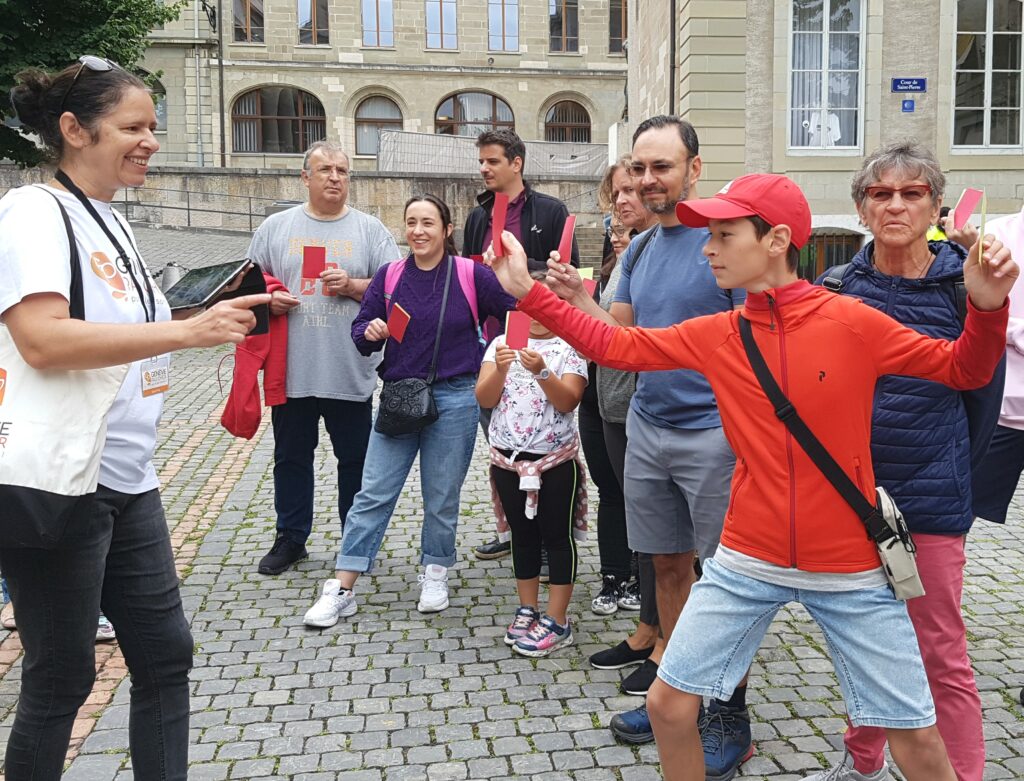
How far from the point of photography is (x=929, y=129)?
16453 millimetres

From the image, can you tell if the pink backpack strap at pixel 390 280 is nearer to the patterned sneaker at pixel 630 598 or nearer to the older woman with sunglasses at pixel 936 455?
the patterned sneaker at pixel 630 598

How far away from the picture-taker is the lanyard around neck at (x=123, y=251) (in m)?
2.63

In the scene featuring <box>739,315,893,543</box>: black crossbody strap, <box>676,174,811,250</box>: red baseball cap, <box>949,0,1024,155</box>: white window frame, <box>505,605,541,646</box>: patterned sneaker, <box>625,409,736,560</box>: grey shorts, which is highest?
<box>949,0,1024,155</box>: white window frame

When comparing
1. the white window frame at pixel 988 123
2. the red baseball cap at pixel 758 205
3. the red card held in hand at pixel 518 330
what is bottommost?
the red card held in hand at pixel 518 330

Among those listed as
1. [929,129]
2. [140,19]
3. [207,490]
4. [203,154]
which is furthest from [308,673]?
[203,154]

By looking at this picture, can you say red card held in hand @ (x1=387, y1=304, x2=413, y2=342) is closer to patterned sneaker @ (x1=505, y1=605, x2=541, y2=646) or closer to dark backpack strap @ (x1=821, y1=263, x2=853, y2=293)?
patterned sneaker @ (x1=505, y1=605, x2=541, y2=646)

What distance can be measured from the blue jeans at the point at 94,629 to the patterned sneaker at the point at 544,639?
188 cm

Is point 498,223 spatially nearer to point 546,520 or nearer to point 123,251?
point 123,251

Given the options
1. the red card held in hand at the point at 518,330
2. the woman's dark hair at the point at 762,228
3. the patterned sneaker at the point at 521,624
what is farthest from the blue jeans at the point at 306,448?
the woman's dark hair at the point at 762,228

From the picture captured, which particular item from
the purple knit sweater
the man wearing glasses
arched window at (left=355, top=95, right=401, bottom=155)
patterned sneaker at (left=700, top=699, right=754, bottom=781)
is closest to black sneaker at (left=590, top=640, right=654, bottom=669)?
the man wearing glasses

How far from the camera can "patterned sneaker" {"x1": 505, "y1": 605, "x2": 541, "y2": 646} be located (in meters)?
4.55

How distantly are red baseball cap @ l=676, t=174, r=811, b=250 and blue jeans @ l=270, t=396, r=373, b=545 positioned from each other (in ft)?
10.7

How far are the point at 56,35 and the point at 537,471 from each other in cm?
1613

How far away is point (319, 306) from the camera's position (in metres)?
5.46
